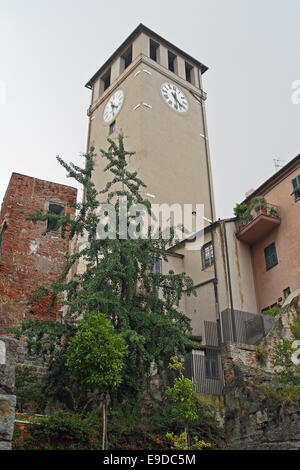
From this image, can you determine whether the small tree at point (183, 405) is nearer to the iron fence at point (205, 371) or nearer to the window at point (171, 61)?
the iron fence at point (205, 371)

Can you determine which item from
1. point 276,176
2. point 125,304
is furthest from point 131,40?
point 125,304

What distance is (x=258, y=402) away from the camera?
41.5 ft

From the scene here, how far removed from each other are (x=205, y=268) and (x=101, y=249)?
292 inches

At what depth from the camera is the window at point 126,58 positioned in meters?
36.7

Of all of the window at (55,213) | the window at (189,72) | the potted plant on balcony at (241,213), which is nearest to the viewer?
the window at (55,213)

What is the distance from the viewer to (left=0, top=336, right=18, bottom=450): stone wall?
18.0 ft

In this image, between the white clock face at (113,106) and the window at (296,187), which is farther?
the white clock face at (113,106)

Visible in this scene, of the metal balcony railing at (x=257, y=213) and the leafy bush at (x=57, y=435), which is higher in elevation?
the metal balcony railing at (x=257, y=213)

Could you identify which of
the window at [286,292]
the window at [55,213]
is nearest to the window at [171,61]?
the window at [55,213]

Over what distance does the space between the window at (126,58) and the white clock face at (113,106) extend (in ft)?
9.48

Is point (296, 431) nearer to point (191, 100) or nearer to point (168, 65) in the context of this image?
point (191, 100)

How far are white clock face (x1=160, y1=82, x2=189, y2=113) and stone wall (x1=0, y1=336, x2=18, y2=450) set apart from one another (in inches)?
1141

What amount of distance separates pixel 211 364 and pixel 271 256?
5690mm

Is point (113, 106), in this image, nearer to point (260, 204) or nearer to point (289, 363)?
point (260, 204)
